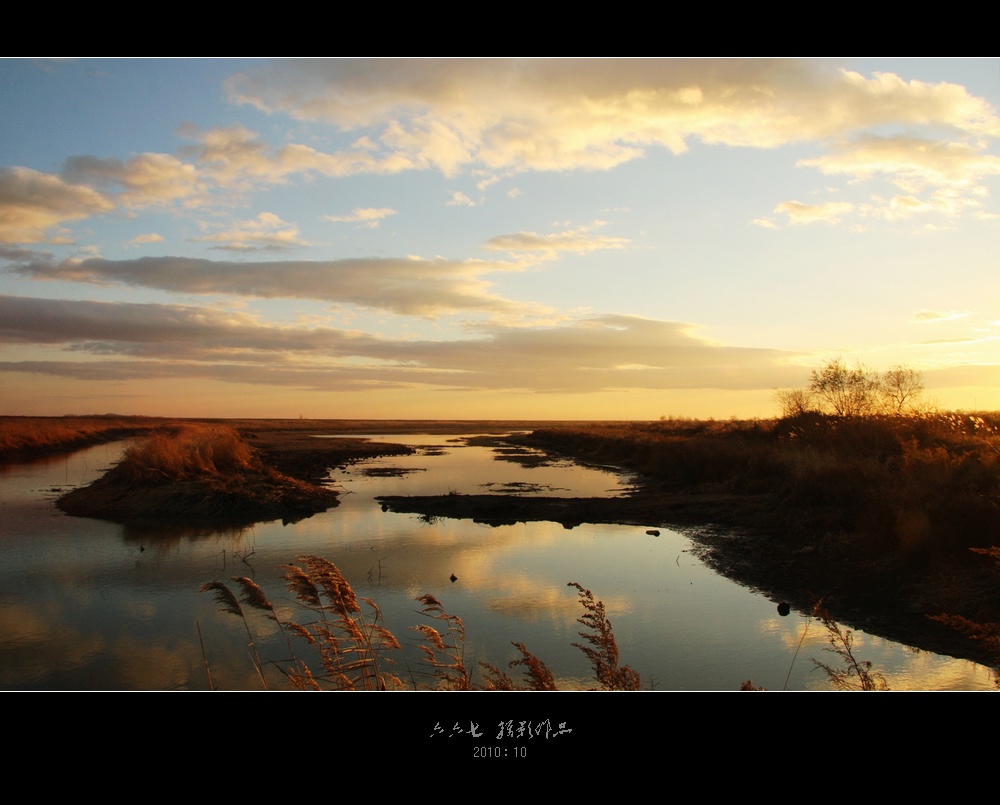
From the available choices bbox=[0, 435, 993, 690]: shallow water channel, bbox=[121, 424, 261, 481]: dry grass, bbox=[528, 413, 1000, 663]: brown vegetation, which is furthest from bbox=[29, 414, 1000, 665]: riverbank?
bbox=[0, 435, 993, 690]: shallow water channel

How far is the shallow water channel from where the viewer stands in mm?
7113

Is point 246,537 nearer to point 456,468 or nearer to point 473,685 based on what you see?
point 473,685

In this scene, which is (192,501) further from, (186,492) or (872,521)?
(872,521)

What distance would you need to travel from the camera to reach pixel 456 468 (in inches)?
1341

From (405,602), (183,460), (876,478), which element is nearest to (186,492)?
(183,460)

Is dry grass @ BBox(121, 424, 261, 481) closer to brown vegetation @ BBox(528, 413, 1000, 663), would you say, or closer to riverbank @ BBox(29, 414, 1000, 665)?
riverbank @ BBox(29, 414, 1000, 665)

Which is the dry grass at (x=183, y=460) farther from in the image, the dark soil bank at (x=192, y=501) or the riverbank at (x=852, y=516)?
the riverbank at (x=852, y=516)

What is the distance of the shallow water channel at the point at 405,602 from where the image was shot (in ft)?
23.3

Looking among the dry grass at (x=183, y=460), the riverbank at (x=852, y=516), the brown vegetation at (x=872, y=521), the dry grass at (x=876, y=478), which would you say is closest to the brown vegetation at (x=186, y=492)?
the dry grass at (x=183, y=460)

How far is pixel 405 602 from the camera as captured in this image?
974 cm

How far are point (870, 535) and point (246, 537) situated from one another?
13432mm

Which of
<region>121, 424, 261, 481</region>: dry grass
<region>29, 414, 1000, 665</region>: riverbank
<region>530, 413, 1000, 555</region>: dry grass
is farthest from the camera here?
<region>121, 424, 261, 481</region>: dry grass
